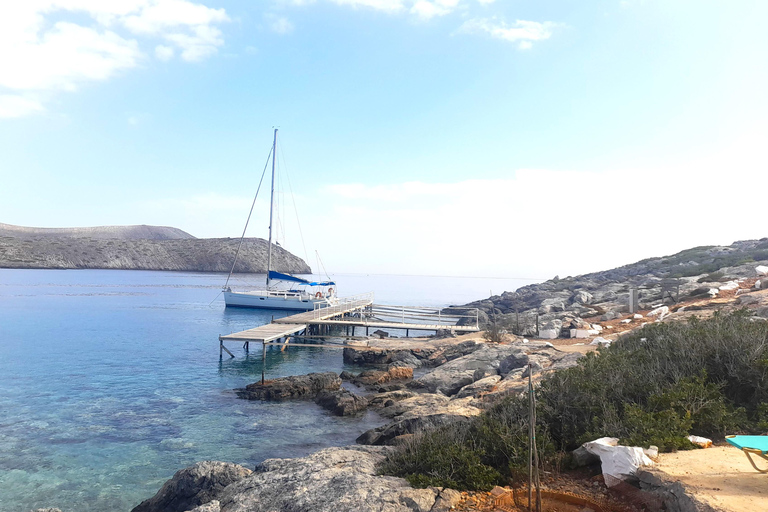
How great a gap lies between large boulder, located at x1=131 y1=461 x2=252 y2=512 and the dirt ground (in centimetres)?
705

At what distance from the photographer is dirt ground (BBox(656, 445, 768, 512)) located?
14.6ft

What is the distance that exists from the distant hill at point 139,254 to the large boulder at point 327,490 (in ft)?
458

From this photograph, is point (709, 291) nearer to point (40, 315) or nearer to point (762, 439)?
point (762, 439)

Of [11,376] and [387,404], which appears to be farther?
[11,376]

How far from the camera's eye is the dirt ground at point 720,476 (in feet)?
14.6

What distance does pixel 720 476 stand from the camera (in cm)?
502

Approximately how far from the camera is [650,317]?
21.4m

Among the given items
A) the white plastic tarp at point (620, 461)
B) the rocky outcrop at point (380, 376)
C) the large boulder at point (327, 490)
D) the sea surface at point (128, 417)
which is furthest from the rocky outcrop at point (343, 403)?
the white plastic tarp at point (620, 461)

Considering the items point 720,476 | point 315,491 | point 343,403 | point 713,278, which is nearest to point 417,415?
point 343,403

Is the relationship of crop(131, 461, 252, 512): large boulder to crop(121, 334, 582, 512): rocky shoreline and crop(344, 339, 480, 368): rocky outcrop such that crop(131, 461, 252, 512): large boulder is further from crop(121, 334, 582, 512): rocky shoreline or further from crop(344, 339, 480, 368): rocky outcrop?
crop(344, 339, 480, 368): rocky outcrop

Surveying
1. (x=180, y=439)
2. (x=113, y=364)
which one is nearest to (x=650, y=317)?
(x=180, y=439)

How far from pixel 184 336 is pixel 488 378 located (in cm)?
2485

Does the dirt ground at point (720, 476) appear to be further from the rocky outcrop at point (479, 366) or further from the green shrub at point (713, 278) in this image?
the green shrub at point (713, 278)

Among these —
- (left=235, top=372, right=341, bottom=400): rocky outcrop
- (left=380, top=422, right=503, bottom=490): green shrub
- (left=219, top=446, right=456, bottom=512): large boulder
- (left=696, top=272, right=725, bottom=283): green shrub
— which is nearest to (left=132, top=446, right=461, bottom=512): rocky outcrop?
(left=219, top=446, right=456, bottom=512): large boulder
